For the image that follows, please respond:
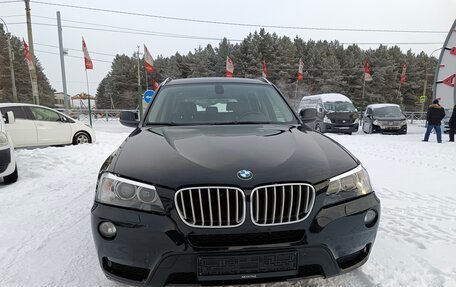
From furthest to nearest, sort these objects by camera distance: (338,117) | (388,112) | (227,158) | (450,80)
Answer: (388,112)
(450,80)
(338,117)
(227,158)

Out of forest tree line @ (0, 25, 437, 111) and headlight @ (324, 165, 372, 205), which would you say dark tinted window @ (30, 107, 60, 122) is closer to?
headlight @ (324, 165, 372, 205)

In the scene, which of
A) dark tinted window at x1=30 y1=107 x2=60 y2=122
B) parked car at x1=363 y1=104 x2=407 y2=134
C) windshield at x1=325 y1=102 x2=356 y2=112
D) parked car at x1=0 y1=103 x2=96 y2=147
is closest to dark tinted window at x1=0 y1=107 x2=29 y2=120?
parked car at x1=0 y1=103 x2=96 y2=147

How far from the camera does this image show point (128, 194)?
6.21 ft

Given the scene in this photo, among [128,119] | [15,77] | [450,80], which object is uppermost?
[15,77]

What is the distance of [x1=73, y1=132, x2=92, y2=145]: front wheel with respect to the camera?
1062cm

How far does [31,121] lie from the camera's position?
369 inches

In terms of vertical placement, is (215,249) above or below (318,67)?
below

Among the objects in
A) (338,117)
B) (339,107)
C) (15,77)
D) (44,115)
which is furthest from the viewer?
(15,77)

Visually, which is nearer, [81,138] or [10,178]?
[10,178]

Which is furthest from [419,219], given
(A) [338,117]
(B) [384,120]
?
(B) [384,120]

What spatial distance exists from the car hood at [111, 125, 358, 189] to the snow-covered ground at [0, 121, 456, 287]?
919 millimetres

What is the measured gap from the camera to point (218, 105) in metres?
3.29

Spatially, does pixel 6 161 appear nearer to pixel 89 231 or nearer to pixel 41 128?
pixel 89 231

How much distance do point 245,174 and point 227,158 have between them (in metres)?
0.21
